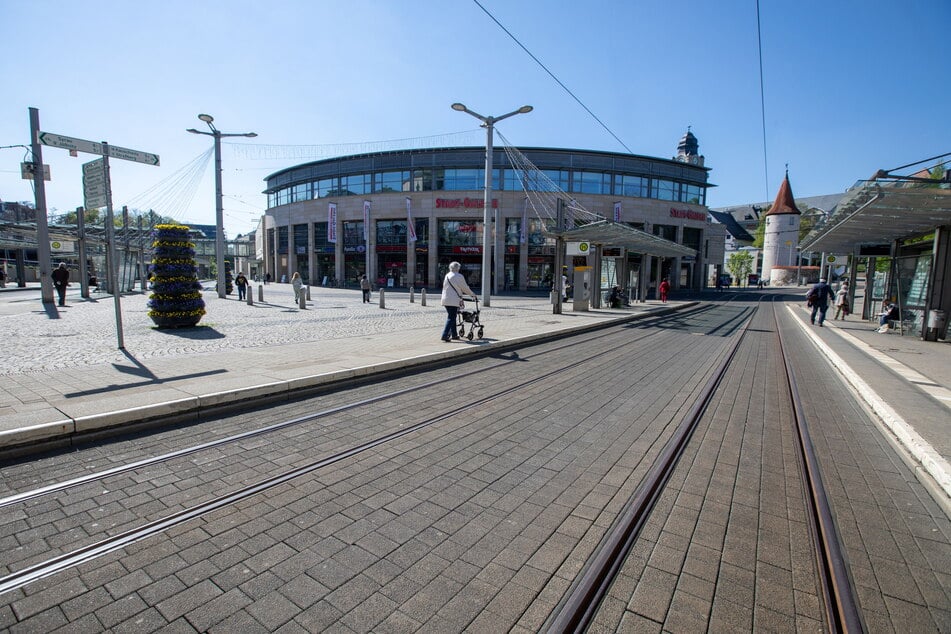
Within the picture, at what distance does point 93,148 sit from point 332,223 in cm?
4083

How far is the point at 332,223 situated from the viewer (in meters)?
47.2

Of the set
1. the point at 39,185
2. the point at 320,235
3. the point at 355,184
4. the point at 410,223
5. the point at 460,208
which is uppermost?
the point at 355,184

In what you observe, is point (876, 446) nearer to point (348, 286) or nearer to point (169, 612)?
point (169, 612)

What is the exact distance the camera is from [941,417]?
542cm

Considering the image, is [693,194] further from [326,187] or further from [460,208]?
[326,187]

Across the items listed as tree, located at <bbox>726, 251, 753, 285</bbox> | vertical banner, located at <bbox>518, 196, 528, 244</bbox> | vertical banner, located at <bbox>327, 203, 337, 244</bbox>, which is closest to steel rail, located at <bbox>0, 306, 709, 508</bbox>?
vertical banner, located at <bbox>518, 196, 528, 244</bbox>

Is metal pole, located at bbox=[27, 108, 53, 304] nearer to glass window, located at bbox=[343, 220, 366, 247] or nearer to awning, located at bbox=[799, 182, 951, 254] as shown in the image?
awning, located at bbox=[799, 182, 951, 254]

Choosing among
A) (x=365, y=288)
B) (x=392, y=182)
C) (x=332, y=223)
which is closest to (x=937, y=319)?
(x=365, y=288)

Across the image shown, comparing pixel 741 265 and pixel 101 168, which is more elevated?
pixel 741 265

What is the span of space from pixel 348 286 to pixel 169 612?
48750 mm

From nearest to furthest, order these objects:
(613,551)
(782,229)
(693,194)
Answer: (613,551)
(693,194)
(782,229)

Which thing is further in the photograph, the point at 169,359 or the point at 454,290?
the point at 454,290

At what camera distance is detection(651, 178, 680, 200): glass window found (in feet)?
160

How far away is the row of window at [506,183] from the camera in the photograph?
1770 inches
